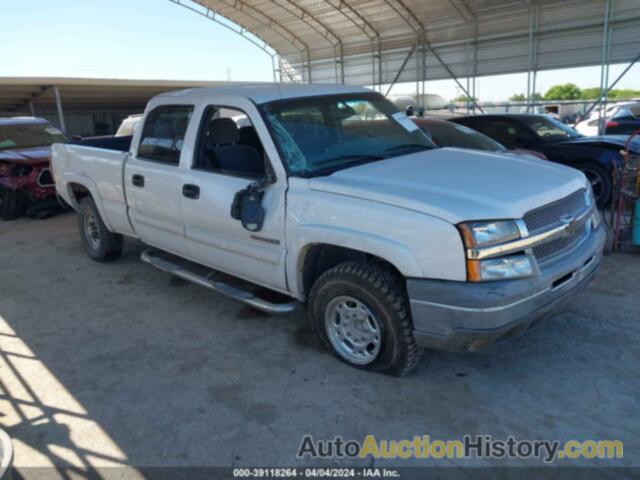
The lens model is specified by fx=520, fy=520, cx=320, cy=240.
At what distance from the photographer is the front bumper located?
2916 mm

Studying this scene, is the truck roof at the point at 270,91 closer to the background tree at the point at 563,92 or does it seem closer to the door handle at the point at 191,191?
the door handle at the point at 191,191

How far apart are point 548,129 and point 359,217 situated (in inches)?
278

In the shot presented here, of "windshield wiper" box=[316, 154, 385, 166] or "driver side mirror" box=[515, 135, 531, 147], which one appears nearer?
"windshield wiper" box=[316, 154, 385, 166]

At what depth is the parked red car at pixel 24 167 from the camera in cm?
897

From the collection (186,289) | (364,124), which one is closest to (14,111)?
(186,289)

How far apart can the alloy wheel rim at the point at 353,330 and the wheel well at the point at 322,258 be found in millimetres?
294

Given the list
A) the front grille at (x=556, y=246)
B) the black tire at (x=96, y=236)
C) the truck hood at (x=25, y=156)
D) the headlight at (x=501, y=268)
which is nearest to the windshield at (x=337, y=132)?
the headlight at (x=501, y=268)

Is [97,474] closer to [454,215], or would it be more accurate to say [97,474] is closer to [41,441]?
[41,441]

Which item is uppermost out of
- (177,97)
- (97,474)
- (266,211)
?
(177,97)

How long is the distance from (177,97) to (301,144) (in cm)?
165

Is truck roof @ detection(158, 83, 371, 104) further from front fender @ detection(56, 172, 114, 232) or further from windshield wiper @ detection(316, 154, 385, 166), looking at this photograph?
front fender @ detection(56, 172, 114, 232)

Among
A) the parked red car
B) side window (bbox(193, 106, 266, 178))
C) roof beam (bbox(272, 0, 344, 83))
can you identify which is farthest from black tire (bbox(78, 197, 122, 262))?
roof beam (bbox(272, 0, 344, 83))

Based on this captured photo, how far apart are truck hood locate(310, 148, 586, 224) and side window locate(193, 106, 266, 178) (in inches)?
35.9

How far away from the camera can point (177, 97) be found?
4.84 metres
